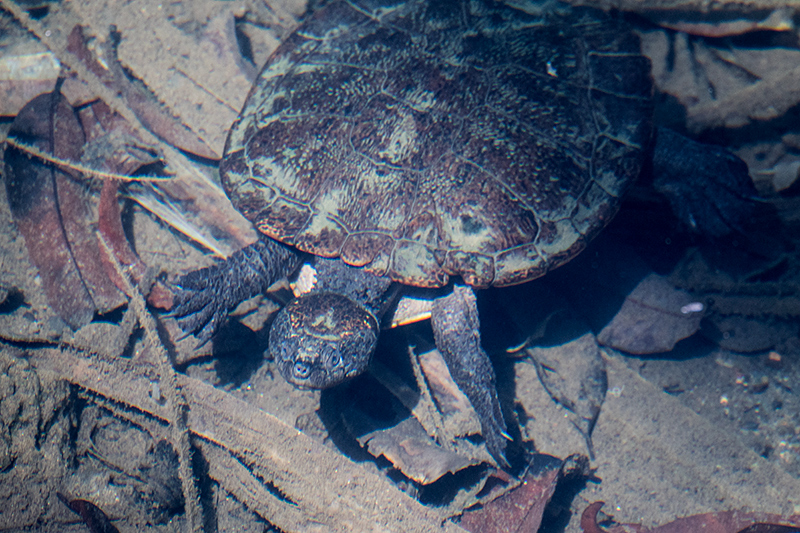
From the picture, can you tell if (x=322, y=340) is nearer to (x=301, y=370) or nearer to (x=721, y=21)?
(x=301, y=370)

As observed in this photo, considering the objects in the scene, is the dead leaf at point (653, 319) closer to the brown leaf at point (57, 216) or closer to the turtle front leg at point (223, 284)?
the turtle front leg at point (223, 284)

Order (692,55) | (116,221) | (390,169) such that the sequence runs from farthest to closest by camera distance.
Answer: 1. (692,55)
2. (116,221)
3. (390,169)

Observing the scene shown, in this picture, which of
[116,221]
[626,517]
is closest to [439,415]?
[626,517]

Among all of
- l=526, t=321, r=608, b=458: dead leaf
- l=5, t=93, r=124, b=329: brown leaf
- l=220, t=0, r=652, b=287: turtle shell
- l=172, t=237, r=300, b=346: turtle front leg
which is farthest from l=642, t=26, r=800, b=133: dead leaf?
l=5, t=93, r=124, b=329: brown leaf

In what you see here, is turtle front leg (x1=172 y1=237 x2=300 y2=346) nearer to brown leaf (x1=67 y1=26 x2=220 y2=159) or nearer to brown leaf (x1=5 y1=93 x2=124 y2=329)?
brown leaf (x1=5 y1=93 x2=124 y2=329)

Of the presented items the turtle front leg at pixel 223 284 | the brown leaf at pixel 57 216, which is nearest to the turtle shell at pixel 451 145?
the turtle front leg at pixel 223 284

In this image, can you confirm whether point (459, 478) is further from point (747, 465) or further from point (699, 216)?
point (699, 216)
